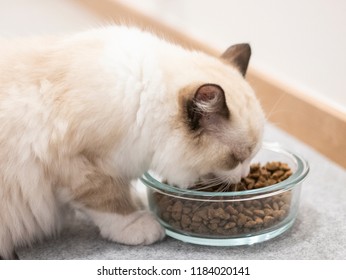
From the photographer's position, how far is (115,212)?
1.46 metres

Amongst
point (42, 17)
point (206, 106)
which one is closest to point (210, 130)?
point (206, 106)

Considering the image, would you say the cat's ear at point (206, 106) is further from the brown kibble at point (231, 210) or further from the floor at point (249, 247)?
the floor at point (249, 247)

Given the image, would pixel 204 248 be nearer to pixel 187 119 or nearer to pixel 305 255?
pixel 305 255

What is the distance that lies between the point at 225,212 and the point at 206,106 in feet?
0.96

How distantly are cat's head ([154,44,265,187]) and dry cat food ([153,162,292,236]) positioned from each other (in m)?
0.06

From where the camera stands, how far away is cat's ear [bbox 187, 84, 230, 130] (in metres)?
1.26

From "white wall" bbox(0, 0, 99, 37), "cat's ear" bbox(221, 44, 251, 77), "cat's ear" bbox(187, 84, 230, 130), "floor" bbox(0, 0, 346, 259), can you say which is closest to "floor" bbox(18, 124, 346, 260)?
"floor" bbox(0, 0, 346, 259)

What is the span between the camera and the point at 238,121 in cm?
135

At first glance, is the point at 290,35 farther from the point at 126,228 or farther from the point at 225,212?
the point at 126,228

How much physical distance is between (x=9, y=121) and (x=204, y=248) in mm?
573

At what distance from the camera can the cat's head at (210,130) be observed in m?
→ 1.32

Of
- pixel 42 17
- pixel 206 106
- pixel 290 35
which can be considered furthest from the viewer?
pixel 42 17

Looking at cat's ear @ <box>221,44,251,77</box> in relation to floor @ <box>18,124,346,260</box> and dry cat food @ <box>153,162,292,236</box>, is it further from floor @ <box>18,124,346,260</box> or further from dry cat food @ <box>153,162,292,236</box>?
floor @ <box>18,124,346,260</box>

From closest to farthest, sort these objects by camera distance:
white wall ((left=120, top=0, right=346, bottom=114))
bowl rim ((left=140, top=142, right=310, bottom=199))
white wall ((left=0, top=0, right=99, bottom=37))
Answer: bowl rim ((left=140, top=142, right=310, bottom=199)), white wall ((left=120, top=0, right=346, bottom=114)), white wall ((left=0, top=0, right=99, bottom=37))
